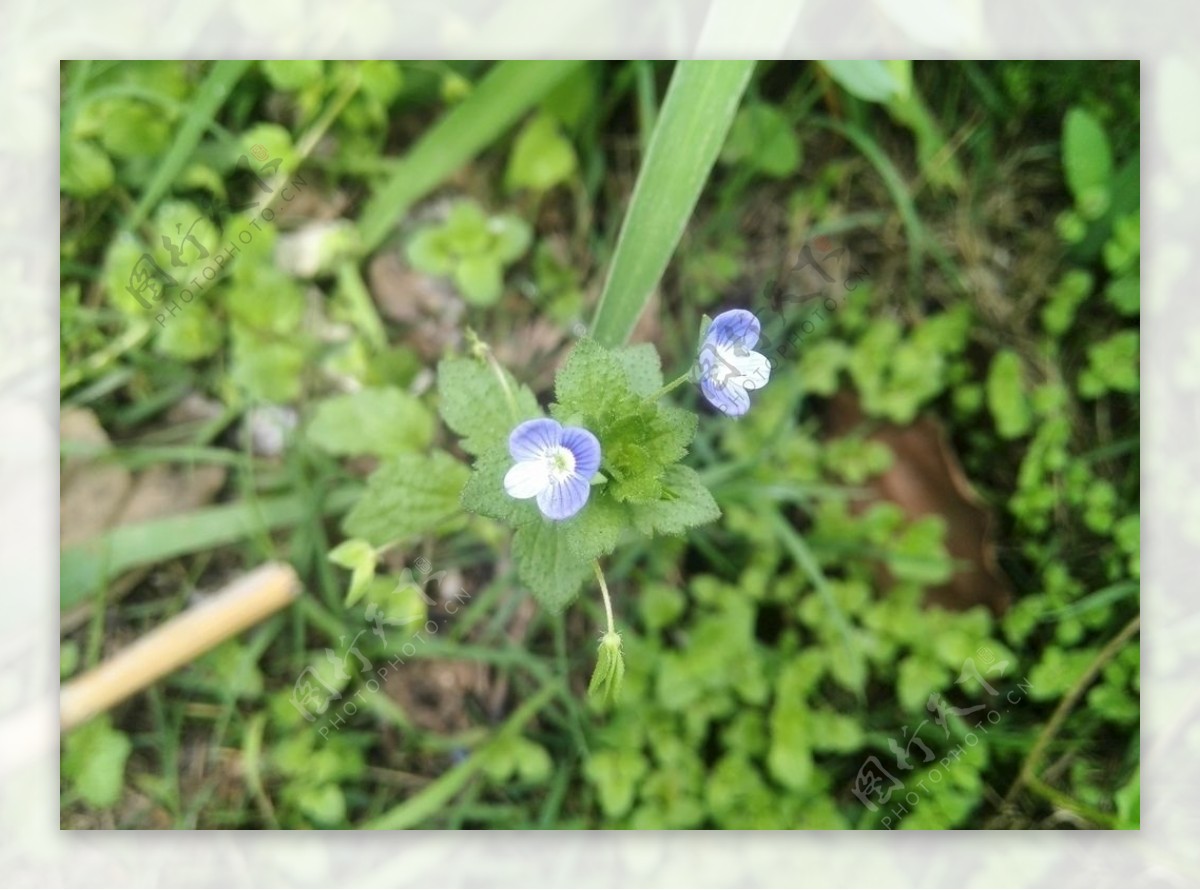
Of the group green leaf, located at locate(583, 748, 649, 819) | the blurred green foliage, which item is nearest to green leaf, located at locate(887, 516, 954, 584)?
the blurred green foliage

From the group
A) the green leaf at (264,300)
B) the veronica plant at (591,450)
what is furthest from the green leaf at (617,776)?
the green leaf at (264,300)

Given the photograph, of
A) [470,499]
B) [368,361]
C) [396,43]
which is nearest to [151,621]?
[368,361]

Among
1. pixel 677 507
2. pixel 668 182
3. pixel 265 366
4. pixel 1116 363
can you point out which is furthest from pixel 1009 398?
pixel 265 366

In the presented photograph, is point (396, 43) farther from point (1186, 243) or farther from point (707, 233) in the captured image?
point (1186, 243)

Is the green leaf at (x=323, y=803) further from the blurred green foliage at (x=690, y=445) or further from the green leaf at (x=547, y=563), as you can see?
the green leaf at (x=547, y=563)

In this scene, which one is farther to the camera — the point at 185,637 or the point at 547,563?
the point at 185,637

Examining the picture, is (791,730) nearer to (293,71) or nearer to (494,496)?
(494,496)

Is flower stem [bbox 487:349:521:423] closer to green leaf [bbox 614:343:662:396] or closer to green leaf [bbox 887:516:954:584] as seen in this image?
green leaf [bbox 614:343:662:396]
